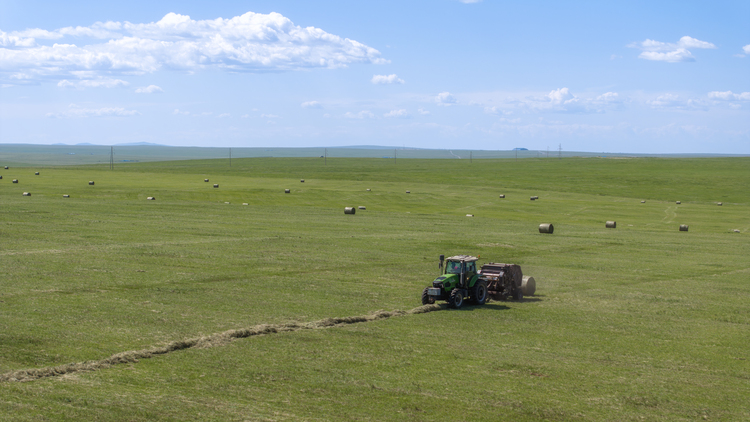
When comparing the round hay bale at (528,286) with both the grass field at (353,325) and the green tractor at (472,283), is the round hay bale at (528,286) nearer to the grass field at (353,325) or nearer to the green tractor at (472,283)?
the green tractor at (472,283)

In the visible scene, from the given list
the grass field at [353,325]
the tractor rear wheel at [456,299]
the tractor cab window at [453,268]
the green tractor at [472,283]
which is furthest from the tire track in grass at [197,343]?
the tractor cab window at [453,268]

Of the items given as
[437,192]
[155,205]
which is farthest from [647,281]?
[437,192]

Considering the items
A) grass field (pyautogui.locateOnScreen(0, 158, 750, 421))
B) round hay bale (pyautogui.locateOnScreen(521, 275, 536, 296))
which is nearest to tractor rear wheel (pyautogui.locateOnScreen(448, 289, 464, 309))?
grass field (pyautogui.locateOnScreen(0, 158, 750, 421))

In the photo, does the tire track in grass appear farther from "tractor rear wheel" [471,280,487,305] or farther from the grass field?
"tractor rear wheel" [471,280,487,305]

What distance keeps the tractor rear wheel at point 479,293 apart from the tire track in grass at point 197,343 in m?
1.51

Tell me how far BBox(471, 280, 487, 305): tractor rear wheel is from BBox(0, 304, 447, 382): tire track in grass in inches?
59.5

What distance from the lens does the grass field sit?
52.4ft

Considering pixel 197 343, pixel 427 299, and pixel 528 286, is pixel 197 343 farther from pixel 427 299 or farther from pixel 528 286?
pixel 528 286

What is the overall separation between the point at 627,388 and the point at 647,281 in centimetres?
1984

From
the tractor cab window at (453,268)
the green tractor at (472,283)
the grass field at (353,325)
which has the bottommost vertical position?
the grass field at (353,325)

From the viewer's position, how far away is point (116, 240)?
4300 cm

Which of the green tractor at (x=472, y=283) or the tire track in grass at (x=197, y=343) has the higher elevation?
the green tractor at (x=472, y=283)

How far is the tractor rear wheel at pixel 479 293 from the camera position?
93.3 ft

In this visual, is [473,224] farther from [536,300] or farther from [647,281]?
[536,300]
